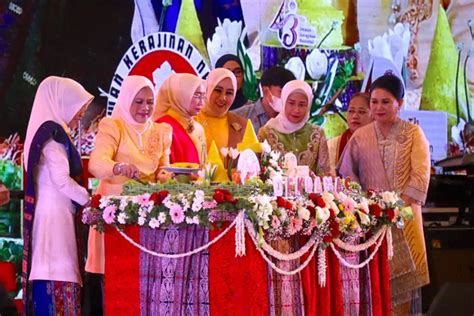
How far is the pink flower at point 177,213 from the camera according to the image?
193 inches

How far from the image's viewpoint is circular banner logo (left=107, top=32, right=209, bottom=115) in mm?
7637

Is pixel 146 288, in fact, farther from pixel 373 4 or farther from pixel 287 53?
pixel 373 4

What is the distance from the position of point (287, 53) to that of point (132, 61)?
1.19 meters

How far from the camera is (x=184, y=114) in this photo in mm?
5996

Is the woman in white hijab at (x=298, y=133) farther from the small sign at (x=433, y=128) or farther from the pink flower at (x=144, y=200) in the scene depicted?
the small sign at (x=433, y=128)

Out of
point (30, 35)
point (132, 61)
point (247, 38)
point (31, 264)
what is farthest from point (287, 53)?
point (31, 264)

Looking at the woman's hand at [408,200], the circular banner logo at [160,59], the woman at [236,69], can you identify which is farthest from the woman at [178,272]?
the woman at [236,69]

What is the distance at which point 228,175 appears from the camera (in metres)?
5.27

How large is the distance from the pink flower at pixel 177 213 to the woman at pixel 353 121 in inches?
108

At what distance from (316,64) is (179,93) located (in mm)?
2382

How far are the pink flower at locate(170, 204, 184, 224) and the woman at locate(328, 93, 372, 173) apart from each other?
2743mm

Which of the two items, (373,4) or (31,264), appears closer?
(31,264)

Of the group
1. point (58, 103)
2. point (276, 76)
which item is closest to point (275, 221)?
point (58, 103)

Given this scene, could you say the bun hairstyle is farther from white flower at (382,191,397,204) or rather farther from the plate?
the plate
